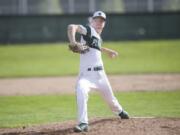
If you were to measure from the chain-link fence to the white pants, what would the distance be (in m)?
28.4

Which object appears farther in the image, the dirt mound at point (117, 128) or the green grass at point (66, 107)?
the green grass at point (66, 107)

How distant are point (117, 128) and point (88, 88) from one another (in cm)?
85

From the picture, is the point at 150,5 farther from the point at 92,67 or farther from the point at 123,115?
the point at 92,67

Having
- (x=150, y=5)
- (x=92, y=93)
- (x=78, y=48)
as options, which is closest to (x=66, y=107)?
(x=92, y=93)

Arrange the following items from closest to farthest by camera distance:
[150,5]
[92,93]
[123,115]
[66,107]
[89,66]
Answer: [89,66]
[123,115]
[66,107]
[92,93]
[150,5]

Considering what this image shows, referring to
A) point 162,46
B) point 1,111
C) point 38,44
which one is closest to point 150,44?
point 162,46

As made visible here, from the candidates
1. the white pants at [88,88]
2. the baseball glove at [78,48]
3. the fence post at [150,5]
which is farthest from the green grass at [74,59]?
the baseball glove at [78,48]

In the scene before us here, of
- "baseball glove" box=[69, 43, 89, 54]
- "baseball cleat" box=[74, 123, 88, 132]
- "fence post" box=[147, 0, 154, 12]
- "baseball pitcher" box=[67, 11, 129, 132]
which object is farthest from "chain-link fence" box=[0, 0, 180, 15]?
"baseball cleat" box=[74, 123, 88, 132]

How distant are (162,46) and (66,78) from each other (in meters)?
11.2

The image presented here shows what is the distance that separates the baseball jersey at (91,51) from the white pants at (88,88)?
0.14m

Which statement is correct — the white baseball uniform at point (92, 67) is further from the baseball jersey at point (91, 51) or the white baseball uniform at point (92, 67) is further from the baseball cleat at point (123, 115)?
the baseball cleat at point (123, 115)

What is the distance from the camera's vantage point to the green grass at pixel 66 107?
443 inches

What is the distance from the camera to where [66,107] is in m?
12.9

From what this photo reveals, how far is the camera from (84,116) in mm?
8703
